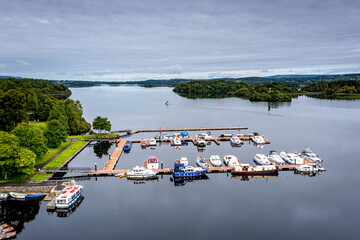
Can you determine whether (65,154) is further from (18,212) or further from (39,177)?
(18,212)

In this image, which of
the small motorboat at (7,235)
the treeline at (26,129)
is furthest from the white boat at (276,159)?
the small motorboat at (7,235)

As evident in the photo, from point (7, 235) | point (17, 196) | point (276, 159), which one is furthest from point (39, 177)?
point (276, 159)

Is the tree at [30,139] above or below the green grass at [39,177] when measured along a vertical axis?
above

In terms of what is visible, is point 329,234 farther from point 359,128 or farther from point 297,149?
point 359,128

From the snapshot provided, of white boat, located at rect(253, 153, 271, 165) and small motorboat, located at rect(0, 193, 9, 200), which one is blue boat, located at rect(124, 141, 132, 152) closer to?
small motorboat, located at rect(0, 193, 9, 200)

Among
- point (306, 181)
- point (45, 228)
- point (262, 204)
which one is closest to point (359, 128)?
point (306, 181)

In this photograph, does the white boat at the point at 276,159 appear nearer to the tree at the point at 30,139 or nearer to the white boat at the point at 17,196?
the tree at the point at 30,139
